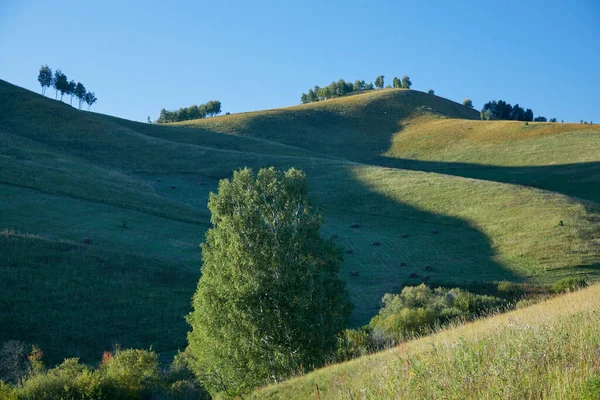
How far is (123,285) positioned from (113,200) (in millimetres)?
25795

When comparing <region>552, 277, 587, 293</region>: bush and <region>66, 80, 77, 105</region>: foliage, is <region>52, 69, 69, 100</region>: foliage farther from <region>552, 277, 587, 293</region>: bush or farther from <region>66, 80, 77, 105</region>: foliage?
<region>552, 277, 587, 293</region>: bush

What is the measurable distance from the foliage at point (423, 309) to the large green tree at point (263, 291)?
4008 mm

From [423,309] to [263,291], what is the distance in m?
11.4

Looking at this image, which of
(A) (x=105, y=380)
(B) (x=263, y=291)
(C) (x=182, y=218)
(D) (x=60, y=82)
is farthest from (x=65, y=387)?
(D) (x=60, y=82)

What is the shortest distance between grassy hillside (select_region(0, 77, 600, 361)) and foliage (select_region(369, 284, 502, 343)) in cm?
386

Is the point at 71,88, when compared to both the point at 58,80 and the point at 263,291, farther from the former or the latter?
the point at 263,291

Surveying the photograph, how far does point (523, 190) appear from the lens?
7106 centimetres

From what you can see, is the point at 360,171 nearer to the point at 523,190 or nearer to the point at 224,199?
the point at 523,190

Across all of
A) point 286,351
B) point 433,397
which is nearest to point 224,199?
point 286,351

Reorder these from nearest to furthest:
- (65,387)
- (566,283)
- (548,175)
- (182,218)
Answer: (65,387)
(566,283)
(182,218)
(548,175)

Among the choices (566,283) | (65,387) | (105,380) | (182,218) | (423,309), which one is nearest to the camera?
(65,387)

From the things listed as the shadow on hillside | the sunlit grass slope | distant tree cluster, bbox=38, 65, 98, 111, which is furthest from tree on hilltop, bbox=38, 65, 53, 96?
the sunlit grass slope

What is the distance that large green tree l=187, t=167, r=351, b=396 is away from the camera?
22750mm

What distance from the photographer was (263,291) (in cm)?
2339
